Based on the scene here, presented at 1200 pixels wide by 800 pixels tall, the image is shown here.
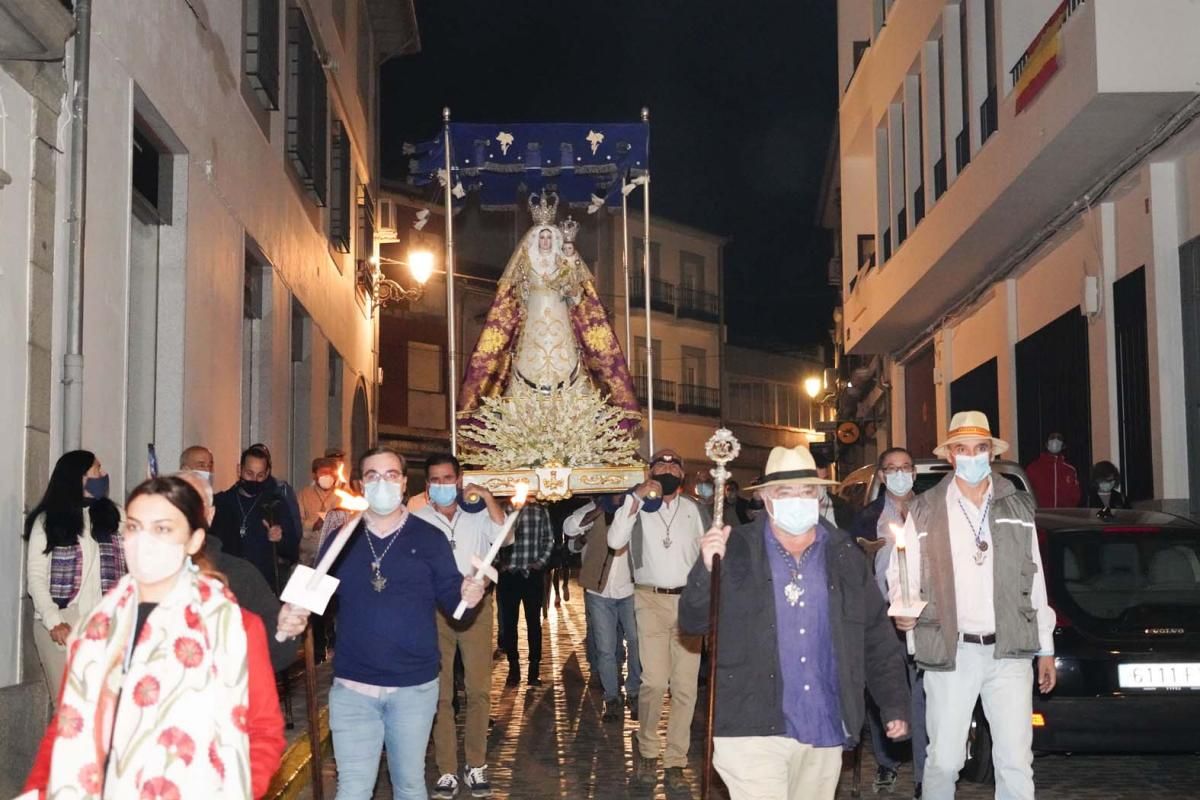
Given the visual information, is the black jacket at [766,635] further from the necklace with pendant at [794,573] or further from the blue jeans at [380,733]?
the blue jeans at [380,733]

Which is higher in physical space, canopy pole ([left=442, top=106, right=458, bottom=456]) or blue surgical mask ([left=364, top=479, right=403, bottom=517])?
canopy pole ([left=442, top=106, right=458, bottom=456])

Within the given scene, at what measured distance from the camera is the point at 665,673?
11188 millimetres

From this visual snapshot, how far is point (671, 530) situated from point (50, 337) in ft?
13.8

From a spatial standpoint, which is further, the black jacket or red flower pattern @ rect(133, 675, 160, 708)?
the black jacket

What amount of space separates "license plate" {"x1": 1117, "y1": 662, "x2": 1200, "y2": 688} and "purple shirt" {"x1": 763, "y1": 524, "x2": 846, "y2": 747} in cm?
365

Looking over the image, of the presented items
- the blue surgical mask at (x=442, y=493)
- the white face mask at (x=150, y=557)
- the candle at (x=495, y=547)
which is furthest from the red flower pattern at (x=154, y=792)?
the blue surgical mask at (x=442, y=493)

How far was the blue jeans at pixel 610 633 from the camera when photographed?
13.8 metres

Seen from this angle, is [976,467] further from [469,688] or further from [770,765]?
[469,688]

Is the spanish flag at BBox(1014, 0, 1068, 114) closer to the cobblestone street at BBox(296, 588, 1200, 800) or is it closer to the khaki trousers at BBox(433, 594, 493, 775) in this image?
the cobblestone street at BBox(296, 588, 1200, 800)

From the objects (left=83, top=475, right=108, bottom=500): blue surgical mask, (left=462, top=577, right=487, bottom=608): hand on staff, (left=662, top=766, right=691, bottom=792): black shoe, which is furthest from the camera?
(left=662, top=766, right=691, bottom=792): black shoe

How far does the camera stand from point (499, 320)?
16.1m

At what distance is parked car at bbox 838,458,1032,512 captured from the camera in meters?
11.4

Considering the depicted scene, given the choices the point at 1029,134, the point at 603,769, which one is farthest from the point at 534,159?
the point at 603,769

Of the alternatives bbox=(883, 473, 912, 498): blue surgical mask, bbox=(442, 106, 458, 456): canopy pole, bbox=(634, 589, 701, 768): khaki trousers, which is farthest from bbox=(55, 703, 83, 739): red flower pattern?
bbox=(442, 106, 458, 456): canopy pole
